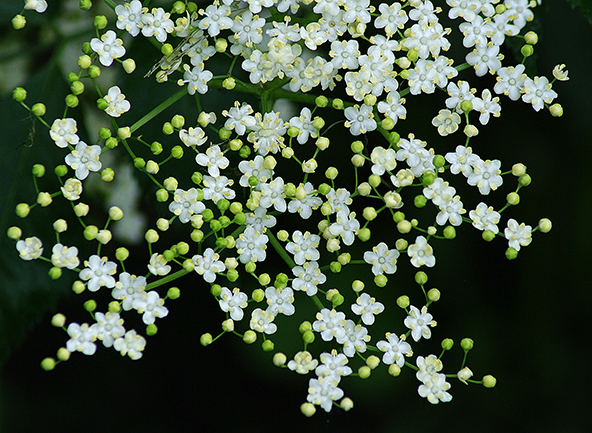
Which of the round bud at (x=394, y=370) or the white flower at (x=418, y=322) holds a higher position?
the white flower at (x=418, y=322)

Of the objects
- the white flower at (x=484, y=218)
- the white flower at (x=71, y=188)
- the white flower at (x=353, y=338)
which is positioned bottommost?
the white flower at (x=353, y=338)

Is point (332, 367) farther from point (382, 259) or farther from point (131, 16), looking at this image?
point (131, 16)

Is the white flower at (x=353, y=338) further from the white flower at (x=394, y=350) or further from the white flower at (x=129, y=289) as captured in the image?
the white flower at (x=129, y=289)

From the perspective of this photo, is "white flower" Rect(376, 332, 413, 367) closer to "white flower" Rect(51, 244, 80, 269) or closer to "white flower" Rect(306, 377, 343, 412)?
"white flower" Rect(306, 377, 343, 412)

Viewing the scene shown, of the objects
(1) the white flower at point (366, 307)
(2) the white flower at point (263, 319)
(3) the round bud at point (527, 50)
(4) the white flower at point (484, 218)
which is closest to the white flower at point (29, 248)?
(2) the white flower at point (263, 319)

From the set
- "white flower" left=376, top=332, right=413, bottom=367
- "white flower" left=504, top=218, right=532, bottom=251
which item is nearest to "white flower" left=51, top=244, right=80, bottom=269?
"white flower" left=376, top=332, right=413, bottom=367
